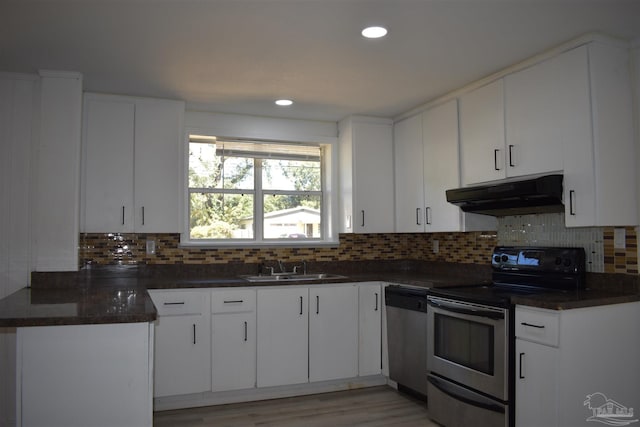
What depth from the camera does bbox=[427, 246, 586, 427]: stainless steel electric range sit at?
8.80ft

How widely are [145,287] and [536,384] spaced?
97.8 inches

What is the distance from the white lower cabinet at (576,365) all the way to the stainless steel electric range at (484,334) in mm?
91

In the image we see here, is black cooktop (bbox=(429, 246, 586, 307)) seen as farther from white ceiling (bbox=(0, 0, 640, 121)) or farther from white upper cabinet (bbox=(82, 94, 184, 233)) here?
white upper cabinet (bbox=(82, 94, 184, 233))

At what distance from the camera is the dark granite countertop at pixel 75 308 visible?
2.06 meters

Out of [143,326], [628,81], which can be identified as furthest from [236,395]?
[628,81]

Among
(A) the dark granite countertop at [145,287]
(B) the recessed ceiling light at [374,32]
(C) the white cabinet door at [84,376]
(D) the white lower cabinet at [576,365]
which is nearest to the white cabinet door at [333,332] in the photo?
(A) the dark granite countertop at [145,287]

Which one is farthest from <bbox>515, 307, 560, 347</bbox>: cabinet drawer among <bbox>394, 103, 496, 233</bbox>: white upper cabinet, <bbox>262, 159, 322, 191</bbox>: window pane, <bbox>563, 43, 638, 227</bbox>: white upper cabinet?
<bbox>262, 159, 322, 191</bbox>: window pane

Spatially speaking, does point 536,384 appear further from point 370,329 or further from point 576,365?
point 370,329

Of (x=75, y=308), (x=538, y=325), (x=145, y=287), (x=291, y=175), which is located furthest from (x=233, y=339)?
(x=538, y=325)

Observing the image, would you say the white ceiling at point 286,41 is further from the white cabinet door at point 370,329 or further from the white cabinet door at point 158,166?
the white cabinet door at point 370,329

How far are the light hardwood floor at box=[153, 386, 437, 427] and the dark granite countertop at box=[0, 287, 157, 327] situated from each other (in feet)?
3.33

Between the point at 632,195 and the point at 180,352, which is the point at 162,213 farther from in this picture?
the point at 632,195

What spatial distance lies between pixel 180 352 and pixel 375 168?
7.25 feet

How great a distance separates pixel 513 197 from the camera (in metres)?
3.02
